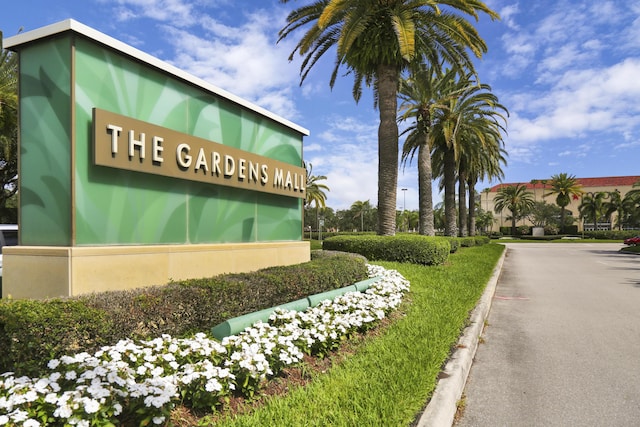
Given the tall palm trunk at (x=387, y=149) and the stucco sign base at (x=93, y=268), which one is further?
the tall palm trunk at (x=387, y=149)

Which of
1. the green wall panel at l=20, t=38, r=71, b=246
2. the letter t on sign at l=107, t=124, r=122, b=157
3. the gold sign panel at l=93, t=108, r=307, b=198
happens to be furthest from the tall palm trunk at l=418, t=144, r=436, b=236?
the green wall panel at l=20, t=38, r=71, b=246

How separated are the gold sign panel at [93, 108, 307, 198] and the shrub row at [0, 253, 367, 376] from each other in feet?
5.93

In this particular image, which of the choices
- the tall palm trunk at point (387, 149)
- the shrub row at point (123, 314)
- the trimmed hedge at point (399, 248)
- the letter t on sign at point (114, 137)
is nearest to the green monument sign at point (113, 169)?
the letter t on sign at point (114, 137)

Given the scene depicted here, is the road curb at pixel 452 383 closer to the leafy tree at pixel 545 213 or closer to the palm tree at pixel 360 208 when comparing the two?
the palm tree at pixel 360 208

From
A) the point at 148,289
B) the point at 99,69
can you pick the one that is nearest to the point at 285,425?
the point at 148,289

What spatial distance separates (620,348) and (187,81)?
746cm

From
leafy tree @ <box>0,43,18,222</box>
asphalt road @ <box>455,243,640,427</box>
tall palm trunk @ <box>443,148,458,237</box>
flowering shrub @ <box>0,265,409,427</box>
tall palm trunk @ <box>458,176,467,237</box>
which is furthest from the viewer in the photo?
tall palm trunk @ <box>458,176,467,237</box>

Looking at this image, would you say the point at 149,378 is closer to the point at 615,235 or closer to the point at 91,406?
the point at 91,406

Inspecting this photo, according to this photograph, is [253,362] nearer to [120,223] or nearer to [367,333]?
[367,333]

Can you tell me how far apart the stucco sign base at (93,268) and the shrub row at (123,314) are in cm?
74

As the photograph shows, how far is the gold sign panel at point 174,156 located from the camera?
16.8 ft

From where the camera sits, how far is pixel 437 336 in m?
5.09

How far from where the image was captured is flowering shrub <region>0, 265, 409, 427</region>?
2.62m

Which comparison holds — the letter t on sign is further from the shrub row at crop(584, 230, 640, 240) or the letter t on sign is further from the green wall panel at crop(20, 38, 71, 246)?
the shrub row at crop(584, 230, 640, 240)
